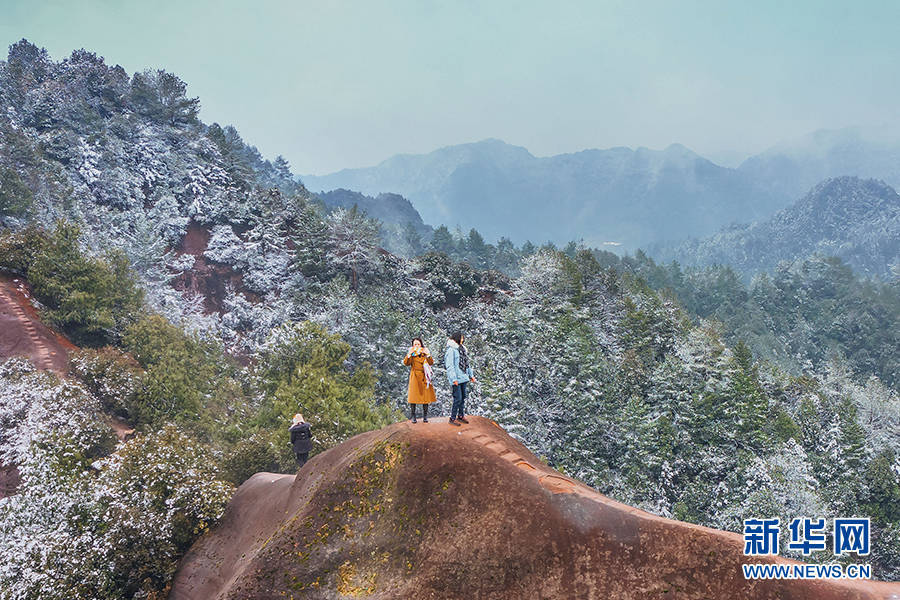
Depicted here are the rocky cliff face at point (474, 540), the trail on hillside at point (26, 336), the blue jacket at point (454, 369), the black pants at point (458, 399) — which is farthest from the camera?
the trail on hillside at point (26, 336)

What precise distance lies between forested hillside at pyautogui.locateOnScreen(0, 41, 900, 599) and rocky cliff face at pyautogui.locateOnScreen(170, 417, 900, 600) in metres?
8.78

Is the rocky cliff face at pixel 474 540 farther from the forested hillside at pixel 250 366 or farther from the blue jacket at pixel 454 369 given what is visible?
the forested hillside at pixel 250 366

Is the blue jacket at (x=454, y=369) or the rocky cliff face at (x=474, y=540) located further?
the blue jacket at (x=454, y=369)

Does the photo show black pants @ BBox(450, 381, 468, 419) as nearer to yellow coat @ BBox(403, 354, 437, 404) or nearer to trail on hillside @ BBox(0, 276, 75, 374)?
yellow coat @ BBox(403, 354, 437, 404)

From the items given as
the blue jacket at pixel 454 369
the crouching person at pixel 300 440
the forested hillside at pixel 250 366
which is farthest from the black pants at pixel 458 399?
the forested hillside at pixel 250 366

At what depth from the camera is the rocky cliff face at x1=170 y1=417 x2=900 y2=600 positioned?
36.2 ft

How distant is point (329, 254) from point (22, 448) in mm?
43788

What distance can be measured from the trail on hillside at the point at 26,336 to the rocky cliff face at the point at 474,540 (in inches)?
1174

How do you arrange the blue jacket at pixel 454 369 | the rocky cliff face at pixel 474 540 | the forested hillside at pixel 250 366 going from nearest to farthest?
the rocky cliff face at pixel 474 540
the blue jacket at pixel 454 369
the forested hillside at pixel 250 366

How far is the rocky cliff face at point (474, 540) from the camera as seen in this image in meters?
11.0

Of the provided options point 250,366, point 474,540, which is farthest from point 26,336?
point 474,540

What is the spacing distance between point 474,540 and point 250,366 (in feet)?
147

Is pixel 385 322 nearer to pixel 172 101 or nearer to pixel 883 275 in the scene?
pixel 172 101

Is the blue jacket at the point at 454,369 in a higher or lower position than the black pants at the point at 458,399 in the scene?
higher
